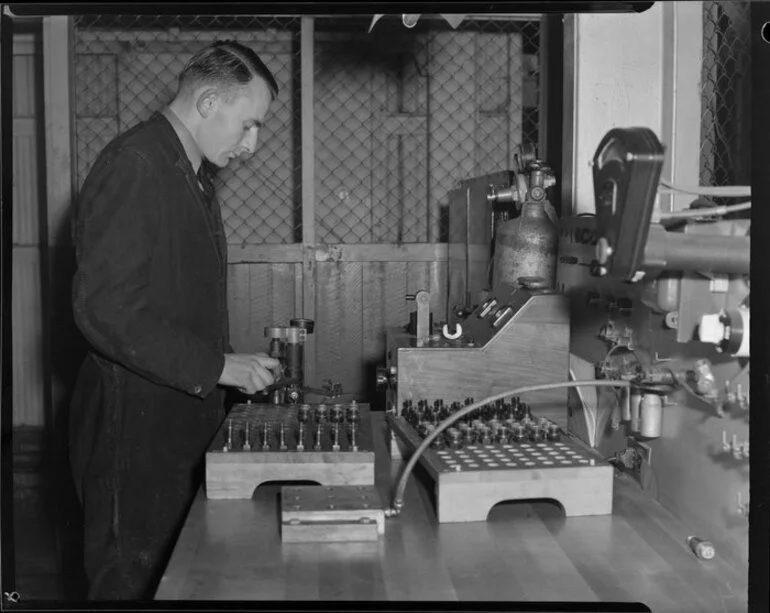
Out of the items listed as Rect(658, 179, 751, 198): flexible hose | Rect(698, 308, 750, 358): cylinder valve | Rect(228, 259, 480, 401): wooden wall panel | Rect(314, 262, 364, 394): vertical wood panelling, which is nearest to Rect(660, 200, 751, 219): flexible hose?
Rect(658, 179, 751, 198): flexible hose

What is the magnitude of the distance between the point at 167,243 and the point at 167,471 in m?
0.45

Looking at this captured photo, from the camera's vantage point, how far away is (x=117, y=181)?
148cm

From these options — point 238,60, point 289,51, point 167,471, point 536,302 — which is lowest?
point 167,471

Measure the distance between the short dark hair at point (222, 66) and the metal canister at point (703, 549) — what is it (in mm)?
1165

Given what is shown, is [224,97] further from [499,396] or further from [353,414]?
[499,396]

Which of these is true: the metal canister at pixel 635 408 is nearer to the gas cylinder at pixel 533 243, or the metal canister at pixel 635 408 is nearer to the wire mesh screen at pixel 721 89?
the gas cylinder at pixel 533 243

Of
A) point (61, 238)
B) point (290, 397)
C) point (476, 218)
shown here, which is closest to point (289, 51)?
point (61, 238)

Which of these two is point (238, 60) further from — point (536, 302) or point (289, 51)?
point (289, 51)

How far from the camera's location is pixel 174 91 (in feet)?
13.0

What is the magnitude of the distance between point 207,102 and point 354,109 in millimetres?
2427

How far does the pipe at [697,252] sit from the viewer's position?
89 cm

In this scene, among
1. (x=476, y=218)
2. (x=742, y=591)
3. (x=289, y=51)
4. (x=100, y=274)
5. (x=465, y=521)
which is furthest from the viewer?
(x=289, y=51)

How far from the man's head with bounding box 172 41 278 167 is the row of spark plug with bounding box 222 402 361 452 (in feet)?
1.93

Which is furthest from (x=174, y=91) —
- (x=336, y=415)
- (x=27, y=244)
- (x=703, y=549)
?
(x=703, y=549)
